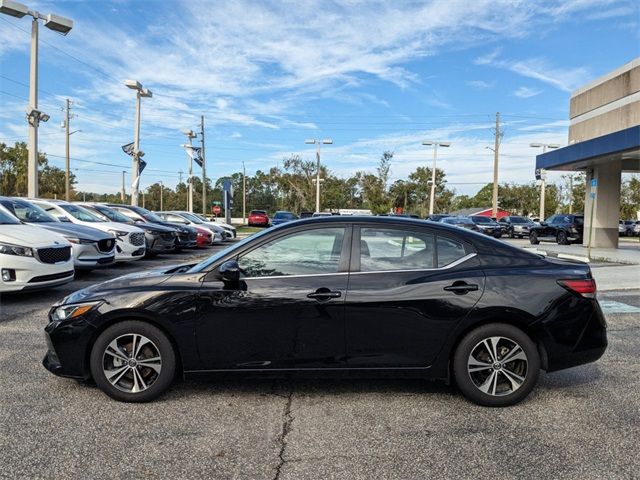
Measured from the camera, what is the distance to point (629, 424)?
3.78 m

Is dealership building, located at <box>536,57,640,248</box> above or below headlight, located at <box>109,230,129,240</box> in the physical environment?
above

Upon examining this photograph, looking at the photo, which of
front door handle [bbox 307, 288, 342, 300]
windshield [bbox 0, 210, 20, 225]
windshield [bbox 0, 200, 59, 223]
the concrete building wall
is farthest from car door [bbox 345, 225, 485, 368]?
the concrete building wall

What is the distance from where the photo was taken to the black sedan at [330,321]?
393 cm

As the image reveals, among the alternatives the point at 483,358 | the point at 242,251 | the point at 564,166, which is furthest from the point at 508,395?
the point at 564,166

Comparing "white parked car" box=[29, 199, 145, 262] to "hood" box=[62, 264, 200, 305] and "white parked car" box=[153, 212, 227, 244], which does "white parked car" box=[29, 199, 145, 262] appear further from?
"white parked car" box=[153, 212, 227, 244]

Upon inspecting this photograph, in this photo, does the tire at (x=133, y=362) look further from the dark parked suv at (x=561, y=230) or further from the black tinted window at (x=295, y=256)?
the dark parked suv at (x=561, y=230)

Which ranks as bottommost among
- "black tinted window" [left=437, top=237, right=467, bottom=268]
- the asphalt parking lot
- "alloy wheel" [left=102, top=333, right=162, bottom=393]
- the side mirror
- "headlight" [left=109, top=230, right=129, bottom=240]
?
the asphalt parking lot

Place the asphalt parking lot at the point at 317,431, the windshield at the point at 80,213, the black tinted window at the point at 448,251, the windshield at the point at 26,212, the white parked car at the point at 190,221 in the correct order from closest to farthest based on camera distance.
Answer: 1. the asphalt parking lot at the point at 317,431
2. the black tinted window at the point at 448,251
3. the windshield at the point at 26,212
4. the windshield at the point at 80,213
5. the white parked car at the point at 190,221

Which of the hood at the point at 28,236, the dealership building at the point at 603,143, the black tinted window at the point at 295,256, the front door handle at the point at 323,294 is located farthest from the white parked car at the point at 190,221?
the front door handle at the point at 323,294

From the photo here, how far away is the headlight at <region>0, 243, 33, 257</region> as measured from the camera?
24.5ft

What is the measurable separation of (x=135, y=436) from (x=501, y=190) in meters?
88.3

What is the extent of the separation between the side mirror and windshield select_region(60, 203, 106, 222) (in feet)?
33.4

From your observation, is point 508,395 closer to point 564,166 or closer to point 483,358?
point 483,358

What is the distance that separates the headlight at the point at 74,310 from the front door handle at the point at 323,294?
65.4 inches
